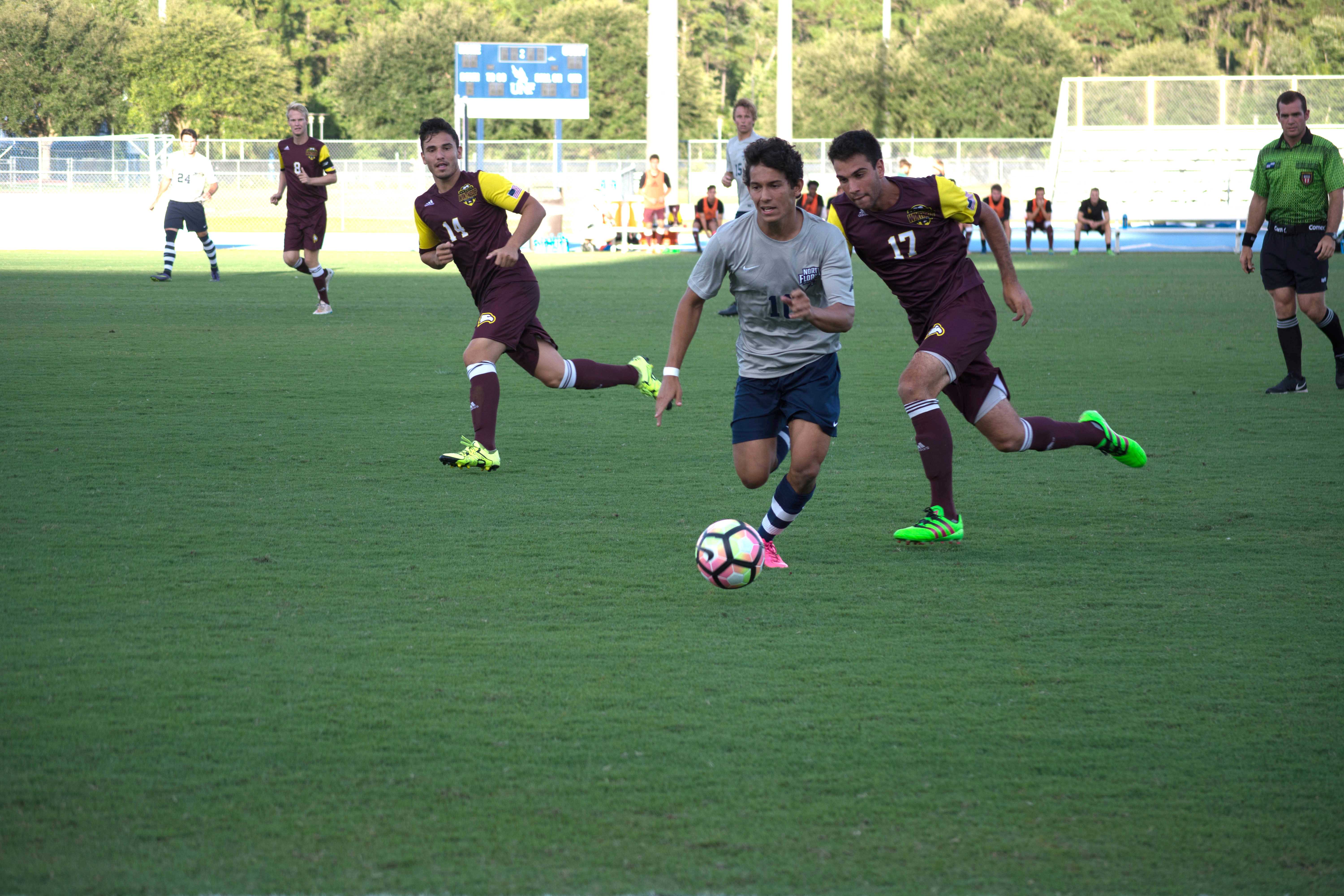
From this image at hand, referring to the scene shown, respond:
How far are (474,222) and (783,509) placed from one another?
3270 mm

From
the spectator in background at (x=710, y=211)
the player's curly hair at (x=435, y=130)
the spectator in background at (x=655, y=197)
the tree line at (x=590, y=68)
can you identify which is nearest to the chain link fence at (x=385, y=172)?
the spectator in background at (x=655, y=197)

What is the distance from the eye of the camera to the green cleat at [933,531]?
19.1 ft

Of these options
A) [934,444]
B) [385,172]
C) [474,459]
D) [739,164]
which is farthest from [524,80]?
[934,444]

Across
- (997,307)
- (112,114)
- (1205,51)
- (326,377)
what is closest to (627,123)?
(112,114)

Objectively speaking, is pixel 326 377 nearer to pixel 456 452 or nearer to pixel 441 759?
pixel 456 452

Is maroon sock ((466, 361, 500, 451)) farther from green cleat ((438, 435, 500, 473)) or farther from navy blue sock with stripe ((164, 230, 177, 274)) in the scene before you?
navy blue sock with stripe ((164, 230, 177, 274))

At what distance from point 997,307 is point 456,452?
11021mm

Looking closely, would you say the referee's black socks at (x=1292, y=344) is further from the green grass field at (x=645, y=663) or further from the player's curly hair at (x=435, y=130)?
the player's curly hair at (x=435, y=130)

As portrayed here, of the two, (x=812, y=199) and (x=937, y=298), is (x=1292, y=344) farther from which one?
(x=812, y=199)

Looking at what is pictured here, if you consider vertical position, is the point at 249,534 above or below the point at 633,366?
below

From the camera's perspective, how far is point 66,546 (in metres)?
5.62

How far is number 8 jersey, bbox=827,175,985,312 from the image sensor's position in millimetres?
5949

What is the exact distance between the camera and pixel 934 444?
19.1ft

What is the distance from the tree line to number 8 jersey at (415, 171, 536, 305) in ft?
164
